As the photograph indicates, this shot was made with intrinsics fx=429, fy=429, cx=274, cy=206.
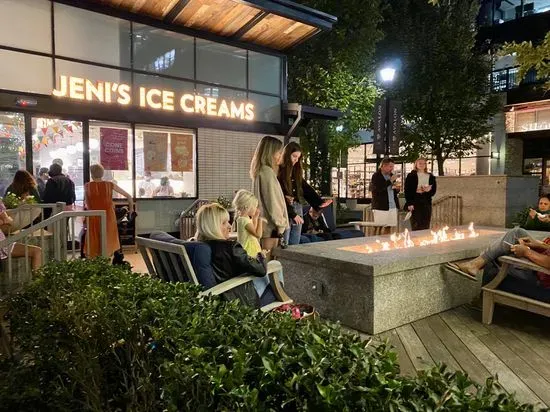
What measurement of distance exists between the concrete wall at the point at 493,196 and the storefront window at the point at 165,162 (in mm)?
6084

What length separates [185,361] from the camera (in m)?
1.44

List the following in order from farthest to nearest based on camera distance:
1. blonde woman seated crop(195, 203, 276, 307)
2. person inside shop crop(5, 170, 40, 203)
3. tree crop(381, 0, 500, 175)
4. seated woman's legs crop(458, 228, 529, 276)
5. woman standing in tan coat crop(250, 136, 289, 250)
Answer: tree crop(381, 0, 500, 175) < person inside shop crop(5, 170, 40, 203) < woman standing in tan coat crop(250, 136, 289, 250) < seated woman's legs crop(458, 228, 529, 276) < blonde woman seated crop(195, 203, 276, 307)

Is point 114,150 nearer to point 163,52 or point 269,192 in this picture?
point 163,52

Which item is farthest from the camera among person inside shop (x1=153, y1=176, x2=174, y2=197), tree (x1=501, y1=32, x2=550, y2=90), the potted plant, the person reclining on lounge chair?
person inside shop (x1=153, y1=176, x2=174, y2=197)

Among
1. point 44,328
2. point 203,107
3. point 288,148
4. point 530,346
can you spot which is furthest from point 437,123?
point 44,328

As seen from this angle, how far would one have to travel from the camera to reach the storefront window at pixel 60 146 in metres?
8.45

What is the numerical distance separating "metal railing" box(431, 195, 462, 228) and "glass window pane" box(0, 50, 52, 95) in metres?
8.37

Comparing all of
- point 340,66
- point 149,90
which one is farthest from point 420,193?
point 340,66

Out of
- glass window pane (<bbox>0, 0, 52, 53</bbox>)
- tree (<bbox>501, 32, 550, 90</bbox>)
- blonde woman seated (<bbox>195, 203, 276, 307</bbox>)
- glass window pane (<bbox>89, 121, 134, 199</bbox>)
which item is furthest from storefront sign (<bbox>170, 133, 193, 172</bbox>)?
tree (<bbox>501, 32, 550, 90</bbox>)

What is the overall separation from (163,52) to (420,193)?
22.4ft

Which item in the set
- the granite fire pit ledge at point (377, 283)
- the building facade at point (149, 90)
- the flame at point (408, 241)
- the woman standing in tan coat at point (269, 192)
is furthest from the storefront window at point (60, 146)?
the flame at point (408, 241)

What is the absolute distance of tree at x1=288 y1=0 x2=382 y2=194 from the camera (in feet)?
46.8

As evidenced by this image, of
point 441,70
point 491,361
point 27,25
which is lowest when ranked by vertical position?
point 491,361

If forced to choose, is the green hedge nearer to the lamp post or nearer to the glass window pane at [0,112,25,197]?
the glass window pane at [0,112,25,197]
